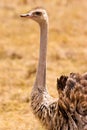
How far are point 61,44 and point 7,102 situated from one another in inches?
160

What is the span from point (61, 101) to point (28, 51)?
19.8ft

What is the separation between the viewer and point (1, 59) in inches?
458

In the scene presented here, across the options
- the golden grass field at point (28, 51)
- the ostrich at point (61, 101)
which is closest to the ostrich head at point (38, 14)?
the ostrich at point (61, 101)

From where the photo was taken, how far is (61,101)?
6285mm

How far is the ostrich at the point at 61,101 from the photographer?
615 centimetres

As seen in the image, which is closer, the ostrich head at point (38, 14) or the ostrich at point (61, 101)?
the ostrich at point (61, 101)

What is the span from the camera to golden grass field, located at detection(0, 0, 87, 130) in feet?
28.8

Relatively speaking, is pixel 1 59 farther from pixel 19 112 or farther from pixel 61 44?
pixel 19 112

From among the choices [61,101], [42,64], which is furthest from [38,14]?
[61,101]

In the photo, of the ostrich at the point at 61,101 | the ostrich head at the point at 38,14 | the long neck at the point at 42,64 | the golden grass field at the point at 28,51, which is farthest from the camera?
the golden grass field at the point at 28,51

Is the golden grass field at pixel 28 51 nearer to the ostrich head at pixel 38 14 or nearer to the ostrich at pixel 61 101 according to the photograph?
the ostrich at pixel 61 101

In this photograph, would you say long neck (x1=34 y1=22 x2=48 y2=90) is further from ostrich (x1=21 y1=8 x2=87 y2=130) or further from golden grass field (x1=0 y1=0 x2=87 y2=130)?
golden grass field (x1=0 y1=0 x2=87 y2=130)

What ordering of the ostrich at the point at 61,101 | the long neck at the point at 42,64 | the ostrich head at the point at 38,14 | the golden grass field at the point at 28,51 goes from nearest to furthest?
1. the ostrich at the point at 61,101
2. the ostrich head at the point at 38,14
3. the long neck at the point at 42,64
4. the golden grass field at the point at 28,51

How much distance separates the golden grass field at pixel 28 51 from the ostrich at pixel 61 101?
0.93 metres
